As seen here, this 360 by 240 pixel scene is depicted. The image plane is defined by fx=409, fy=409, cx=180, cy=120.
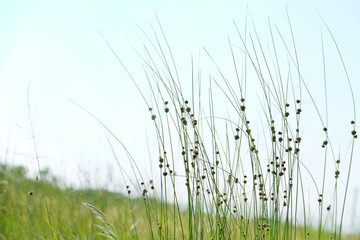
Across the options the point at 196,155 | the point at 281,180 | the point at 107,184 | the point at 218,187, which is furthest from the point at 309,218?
the point at 107,184

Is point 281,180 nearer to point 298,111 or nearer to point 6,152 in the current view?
point 298,111

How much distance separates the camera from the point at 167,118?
268 cm

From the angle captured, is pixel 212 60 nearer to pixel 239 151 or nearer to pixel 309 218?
pixel 239 151

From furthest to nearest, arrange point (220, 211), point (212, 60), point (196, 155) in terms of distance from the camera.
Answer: point (212, 60) → point (220, 211) → point (196, 155)

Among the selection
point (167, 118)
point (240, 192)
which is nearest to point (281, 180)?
point (240, 192)

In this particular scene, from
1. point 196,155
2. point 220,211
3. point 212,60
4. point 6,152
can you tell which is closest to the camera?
point 196,155

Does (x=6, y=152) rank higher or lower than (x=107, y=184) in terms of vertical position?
higher

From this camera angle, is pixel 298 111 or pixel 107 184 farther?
pixel 107 184

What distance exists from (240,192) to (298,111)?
677 millimetres

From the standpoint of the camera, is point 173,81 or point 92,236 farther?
point 92,236

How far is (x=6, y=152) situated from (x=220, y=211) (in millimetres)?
3668

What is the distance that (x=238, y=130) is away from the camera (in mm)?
2750

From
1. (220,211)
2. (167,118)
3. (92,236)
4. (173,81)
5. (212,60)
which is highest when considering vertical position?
(212,60)

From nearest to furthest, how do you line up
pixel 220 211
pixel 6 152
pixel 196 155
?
pixel 196 155 → pixel 220 211 → pixel 6 152
